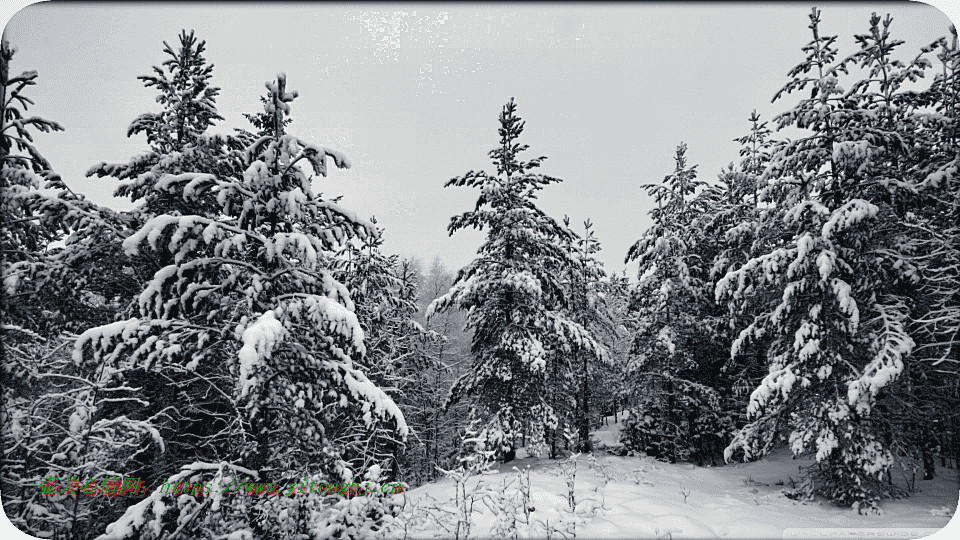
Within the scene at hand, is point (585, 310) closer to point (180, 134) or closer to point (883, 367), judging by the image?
point (883, 367)

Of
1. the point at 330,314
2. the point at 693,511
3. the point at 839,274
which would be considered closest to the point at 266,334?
the point at 330,314

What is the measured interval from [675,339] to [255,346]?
563 inches

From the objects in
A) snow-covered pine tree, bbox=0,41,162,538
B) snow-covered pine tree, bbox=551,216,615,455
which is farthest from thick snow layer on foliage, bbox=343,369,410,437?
snow-covered pine tree, bbox=551,216,615,455

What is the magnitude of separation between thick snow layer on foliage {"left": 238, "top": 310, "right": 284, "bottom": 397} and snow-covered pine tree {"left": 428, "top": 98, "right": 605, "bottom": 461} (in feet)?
25.9

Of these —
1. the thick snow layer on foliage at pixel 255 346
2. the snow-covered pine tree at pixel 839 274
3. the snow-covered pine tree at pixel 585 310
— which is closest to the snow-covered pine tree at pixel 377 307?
the snow-covered pine tree at pixel 585 310

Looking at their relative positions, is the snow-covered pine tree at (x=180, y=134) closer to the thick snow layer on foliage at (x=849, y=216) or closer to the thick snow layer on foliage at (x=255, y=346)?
the thick snow layer on foliage at (x=255, y=346)

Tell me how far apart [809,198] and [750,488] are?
24.1 ft

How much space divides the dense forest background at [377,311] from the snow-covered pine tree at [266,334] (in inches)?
1.7

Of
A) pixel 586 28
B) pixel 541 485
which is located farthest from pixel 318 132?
pixel 541 485

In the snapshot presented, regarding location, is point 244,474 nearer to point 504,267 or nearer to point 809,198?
point 504,267

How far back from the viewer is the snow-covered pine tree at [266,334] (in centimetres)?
524

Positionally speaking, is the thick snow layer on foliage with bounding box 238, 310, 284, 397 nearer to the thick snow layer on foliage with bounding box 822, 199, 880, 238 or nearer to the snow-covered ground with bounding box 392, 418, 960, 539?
the snow-covered ground with bounding box 392, 418, 960, 539

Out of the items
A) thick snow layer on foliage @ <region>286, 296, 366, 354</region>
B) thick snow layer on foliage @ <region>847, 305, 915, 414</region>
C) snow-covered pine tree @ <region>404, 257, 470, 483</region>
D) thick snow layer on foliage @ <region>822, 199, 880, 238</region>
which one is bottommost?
snow-covered pine tree @ <region>404, 257, 470, 483</region>

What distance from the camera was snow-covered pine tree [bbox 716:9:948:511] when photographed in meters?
8.61
